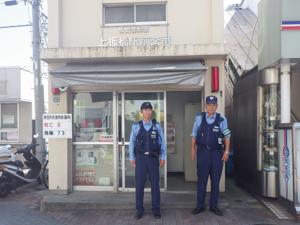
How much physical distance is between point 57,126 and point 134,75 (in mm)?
2116

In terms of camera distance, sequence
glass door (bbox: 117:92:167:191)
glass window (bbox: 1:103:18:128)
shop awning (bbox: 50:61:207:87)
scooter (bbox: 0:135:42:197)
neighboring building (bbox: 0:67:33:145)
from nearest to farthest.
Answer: shop awning (bbox: 50:61:207:87) → glass door (bbox: 117:92:167:191) → scooter (bbox: 0:135:42:197) → neighboring building (bbox: 0:67:33:145) → glass window (bbox: 1:103:18:128)

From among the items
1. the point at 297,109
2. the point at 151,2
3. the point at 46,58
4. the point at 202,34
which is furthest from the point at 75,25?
the point at 297,109

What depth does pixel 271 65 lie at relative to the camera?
24.5ft

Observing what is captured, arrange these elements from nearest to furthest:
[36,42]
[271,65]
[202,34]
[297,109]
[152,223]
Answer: [152,223] → [271,65] → [202,34] → [297,109] → [36,42]

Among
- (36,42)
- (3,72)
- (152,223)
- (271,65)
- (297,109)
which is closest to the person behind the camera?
(152,223)

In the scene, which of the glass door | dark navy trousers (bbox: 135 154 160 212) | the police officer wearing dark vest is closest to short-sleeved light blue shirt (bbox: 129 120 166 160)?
dark navy trousers (bbox: 135 154 160 212)

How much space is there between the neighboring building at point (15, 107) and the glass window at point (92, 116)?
5.88m

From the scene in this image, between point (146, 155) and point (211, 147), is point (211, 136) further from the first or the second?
point (146, 155)

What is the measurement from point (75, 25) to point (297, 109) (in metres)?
5.70

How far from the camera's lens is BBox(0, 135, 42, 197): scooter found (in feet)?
28.3

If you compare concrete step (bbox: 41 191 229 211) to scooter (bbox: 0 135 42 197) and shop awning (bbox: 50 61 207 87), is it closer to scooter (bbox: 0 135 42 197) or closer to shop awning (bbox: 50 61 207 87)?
scooter (bbox: 0 135 42 197)

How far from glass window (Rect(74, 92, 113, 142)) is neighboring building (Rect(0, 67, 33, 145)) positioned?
588cm

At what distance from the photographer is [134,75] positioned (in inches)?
289

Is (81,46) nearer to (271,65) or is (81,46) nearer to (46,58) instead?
(46,58)
